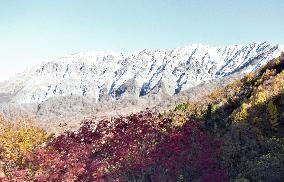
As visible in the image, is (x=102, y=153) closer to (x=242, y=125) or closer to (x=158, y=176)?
(x=158, y=176)

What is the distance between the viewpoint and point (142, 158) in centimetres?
2741

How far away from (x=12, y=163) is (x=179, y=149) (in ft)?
40.9

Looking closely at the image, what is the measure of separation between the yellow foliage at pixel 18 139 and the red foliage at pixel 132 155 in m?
2.89

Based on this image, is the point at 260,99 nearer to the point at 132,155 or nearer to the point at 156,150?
the point at 156,150

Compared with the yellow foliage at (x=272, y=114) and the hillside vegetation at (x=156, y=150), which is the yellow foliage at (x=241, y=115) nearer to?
the hillside vegetation at (x=156, y=150)

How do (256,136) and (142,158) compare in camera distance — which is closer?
(142,158)

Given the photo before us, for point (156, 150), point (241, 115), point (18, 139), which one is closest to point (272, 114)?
point (241, 115)

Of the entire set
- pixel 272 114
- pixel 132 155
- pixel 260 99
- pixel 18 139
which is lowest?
pixel 132 155

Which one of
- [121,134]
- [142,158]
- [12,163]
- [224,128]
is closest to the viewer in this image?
[142,158]

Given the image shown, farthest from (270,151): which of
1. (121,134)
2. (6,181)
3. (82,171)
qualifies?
(6,181)

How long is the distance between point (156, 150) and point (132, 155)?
5.33ft

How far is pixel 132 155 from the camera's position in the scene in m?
28.0

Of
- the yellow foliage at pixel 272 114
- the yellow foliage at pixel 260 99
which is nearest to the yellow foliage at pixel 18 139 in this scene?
the yellow foliage at pixel 260 99

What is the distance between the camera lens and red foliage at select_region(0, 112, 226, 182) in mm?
25656
